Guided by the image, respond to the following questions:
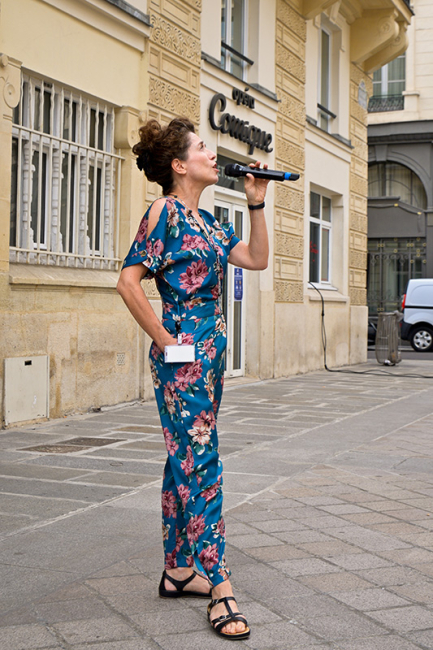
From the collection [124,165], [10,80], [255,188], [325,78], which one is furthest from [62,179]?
[325,78]

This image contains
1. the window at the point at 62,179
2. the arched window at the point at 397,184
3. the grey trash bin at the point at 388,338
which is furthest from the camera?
the arched window at the point at 397,184

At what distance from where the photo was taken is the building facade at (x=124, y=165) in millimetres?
7719

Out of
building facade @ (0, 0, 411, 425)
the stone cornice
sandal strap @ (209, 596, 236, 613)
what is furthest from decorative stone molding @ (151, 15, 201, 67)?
sandal strap @ (209, 596, 236, 613)

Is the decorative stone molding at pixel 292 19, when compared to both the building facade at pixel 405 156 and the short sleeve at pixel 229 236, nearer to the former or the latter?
the short sleeve at pixel 229 236

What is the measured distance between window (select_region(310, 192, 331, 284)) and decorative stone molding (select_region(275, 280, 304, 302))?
1.46 metres

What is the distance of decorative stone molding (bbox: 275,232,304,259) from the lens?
13298mm

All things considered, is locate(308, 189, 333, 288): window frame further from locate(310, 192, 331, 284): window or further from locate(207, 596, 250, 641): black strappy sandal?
locate(207, 596, 250, 641): black strappy sandal

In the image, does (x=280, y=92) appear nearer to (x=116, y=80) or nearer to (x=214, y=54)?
(x=214, y=54)

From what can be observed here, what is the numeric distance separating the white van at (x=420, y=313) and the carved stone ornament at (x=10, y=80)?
17243mm

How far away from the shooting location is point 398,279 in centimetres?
A: 2912

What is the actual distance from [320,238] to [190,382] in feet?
43.0

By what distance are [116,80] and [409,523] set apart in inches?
246

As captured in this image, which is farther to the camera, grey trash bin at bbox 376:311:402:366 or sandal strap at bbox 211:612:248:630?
grey trash bin at bbox 376:311:402:366

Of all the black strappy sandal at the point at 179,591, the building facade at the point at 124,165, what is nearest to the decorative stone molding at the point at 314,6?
the building facade at the point at 124,165
